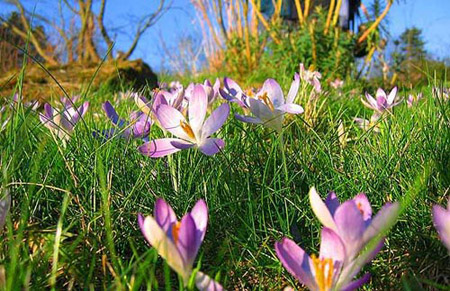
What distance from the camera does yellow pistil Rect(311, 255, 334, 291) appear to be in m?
0.48

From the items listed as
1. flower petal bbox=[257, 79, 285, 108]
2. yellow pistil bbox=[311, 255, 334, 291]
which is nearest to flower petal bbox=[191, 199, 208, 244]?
yellow pistil bbox=[311, 255, 334, 291]

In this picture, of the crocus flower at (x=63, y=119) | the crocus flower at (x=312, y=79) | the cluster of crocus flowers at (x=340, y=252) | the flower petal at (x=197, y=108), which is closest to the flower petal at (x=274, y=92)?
the flower petal at (x=197, y=108)

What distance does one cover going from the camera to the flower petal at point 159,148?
722 mm

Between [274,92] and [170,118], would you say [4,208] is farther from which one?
[274,92]

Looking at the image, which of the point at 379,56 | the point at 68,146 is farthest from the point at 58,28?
the point at 68,146

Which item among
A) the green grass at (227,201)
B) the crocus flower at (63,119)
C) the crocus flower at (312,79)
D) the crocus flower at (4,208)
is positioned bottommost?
the crocus flower at (312,79)

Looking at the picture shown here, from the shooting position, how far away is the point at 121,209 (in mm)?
778

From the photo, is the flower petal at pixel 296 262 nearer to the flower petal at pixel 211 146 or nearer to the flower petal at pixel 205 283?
the flower petal at pixel 205 283

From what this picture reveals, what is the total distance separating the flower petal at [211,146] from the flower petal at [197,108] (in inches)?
0.9

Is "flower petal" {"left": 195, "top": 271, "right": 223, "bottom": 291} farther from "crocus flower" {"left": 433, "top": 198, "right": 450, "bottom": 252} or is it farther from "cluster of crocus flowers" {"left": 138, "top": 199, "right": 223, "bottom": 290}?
"crocus flower" {"left": 433, "top": 198, "right": 450, "bottom": 252}

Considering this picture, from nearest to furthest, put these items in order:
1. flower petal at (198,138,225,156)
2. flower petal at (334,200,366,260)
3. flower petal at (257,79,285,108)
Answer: flower petal at (334,200,366,260)
flower petal at (198,138,225,156)
flower petal at (257,79,285,108)

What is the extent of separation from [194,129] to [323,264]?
327 millimetres

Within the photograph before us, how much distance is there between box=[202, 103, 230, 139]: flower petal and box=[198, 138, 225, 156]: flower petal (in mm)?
12

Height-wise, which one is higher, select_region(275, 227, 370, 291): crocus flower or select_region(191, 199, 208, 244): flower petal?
select_region(191, 199, 208, 244): flower petal
